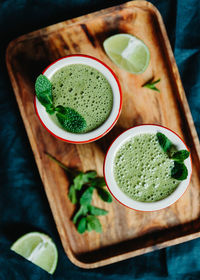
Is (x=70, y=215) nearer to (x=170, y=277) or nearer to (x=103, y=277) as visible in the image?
(x=103, y=277)

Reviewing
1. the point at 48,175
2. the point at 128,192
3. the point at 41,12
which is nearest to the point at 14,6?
the point at 41,12

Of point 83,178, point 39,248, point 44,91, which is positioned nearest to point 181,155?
point 83,178

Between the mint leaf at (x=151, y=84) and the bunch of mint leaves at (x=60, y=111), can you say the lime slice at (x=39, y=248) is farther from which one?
the mint leaf at (x=151, y=84)

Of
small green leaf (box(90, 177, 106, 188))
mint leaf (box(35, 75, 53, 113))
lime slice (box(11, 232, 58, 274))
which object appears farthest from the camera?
lime slice (box(11, 232, 58, 274))

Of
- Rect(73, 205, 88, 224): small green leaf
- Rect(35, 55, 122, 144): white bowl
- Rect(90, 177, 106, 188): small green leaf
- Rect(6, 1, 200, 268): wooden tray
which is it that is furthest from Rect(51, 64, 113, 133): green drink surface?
Rect(73, 205, 88, 224): small green leaf

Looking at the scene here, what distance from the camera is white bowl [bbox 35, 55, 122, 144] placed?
1.20m

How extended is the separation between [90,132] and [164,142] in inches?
10.9

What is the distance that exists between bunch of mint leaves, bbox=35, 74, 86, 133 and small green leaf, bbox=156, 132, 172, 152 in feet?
0.93

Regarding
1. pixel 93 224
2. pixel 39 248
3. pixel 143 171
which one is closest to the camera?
pixel 143 171

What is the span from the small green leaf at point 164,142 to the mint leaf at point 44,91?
41 cm

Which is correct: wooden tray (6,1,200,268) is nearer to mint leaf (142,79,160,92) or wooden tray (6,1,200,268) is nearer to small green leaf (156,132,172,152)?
mint leaf (142,79,160,92)

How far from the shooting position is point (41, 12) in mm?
1436

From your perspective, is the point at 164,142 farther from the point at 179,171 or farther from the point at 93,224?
the point at 93,224

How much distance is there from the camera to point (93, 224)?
1.38 m
